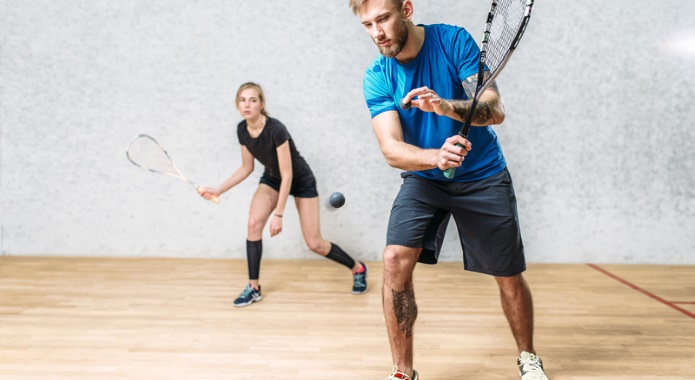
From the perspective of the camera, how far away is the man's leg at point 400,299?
1692mm

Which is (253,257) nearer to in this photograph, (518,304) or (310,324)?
(310,324)

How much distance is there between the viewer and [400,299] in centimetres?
170

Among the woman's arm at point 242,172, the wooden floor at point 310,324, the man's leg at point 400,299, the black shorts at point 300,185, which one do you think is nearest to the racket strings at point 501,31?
the man's leg at point 400,299

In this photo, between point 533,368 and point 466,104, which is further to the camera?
point 533,368

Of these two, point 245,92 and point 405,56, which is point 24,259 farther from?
point 405,56

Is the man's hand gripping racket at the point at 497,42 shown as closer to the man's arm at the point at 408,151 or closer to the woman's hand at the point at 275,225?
the man's arm at the point at 408,151

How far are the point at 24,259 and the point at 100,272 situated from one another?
2.47 ft

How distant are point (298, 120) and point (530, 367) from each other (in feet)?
8.10

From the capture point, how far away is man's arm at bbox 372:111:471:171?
1.40m

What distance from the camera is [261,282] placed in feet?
10.8

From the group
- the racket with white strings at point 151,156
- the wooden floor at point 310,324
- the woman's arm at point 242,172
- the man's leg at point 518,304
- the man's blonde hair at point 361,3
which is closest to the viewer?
the man's blonde hair at point 361,3

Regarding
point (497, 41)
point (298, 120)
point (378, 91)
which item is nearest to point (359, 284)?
point (298, 120)

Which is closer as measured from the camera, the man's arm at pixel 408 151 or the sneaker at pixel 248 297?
the man's arm at pixel 408 151

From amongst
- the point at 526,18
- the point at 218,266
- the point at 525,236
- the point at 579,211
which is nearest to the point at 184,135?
the point at 218,266
